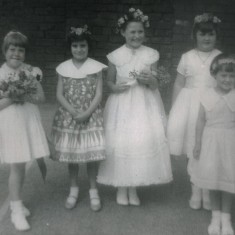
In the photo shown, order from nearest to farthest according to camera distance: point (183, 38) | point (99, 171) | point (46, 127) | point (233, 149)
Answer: point (233, 149)
point (99, 171)
point (46, 127)
point (183, 38)

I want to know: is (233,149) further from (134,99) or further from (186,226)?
(134,99)

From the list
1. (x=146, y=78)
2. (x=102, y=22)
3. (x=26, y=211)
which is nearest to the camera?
(x=26, y=211)

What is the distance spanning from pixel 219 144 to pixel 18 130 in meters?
1.72

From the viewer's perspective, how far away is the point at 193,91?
450 centimetres

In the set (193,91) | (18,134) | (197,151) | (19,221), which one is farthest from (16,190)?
(193,91)

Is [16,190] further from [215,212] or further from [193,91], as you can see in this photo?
[193,91]

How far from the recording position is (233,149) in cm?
382

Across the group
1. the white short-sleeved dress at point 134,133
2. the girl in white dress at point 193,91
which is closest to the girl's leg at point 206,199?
the girl in white dress at point 193,91

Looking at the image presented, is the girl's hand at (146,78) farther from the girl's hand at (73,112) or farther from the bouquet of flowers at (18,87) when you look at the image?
the bouquet of flowers at (18,87)

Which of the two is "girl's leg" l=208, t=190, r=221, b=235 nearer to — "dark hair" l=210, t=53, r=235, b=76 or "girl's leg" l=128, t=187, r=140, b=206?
"girl's leg" l=128, t=187, r=140, b=206

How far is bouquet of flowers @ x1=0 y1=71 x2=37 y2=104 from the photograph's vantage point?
386 cm

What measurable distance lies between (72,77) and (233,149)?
163 centimetres

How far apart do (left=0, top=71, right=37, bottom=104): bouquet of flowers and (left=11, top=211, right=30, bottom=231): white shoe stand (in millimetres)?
994

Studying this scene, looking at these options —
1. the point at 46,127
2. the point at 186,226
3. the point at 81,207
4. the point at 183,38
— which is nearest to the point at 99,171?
the point at 81,207
